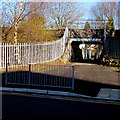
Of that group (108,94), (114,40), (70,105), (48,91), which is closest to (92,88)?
(108,94)

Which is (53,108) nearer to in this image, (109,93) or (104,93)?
(104,93)

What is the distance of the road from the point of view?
5.02 metres

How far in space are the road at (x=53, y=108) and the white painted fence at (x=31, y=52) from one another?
6928 mm

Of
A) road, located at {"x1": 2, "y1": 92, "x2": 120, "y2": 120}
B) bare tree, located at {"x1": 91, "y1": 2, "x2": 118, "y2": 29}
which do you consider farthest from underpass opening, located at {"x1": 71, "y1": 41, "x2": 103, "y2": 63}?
road, located at {"x1": 2, "y1": 92, "x2": 120, "y2": 120}

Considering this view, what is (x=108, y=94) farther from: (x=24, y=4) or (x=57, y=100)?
(x=24, y=4)

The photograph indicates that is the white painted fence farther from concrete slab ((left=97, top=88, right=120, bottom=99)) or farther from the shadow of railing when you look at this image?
concrete slab ((left=97, top=88, right=120, bottom=99))

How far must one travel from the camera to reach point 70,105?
19.7ft

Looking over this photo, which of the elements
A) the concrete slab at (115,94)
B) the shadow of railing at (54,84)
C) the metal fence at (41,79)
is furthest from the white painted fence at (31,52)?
the concrete slab at (115,94)

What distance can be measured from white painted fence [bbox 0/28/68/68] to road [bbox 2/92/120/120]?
693 centimetres

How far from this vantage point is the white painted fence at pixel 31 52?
13461mm

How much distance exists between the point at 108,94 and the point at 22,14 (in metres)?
11.1

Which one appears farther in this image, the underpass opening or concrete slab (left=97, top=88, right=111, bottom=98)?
the underpass opening

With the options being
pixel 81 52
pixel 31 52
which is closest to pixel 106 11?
pixel 81 52

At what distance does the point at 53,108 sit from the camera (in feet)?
18.7
